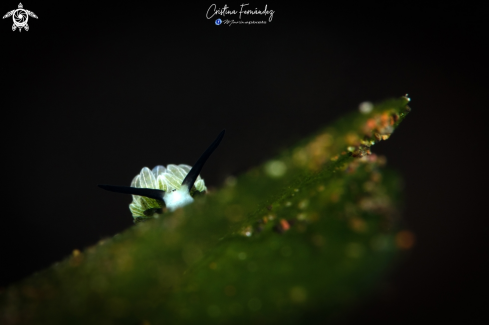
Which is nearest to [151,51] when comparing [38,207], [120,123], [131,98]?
[131,98]

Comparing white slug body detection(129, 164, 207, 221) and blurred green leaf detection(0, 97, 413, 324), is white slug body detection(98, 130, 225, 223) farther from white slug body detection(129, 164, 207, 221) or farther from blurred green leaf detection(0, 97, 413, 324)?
blurred green leaf detection(0, 97, 413, 324)

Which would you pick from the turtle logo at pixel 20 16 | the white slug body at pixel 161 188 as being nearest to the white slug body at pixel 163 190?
the white slug body at pixel 161 188

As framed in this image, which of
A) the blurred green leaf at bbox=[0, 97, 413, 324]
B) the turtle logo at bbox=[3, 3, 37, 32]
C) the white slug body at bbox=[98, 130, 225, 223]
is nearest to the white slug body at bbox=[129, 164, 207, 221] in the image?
the white slug body at bbox=[98, 130, 225, 223]

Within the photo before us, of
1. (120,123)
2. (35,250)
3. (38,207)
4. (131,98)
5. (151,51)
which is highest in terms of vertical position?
(151,51)

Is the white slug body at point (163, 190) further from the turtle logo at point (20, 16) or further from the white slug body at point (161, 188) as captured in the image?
the turtle logo at point (20, 16)

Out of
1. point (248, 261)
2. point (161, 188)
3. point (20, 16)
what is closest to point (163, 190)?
point (161, 188)

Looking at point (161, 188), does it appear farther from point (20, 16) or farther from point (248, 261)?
point (20, 16)

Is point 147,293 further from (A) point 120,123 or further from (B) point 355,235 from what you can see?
(A) point 120,123
